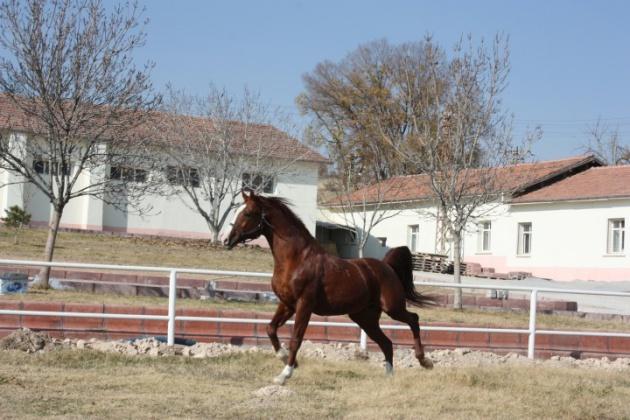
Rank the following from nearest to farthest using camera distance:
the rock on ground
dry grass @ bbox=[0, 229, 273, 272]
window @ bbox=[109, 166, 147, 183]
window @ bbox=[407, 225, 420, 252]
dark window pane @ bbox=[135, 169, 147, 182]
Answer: the rock on ground
window @ bbox=[109, 166, 147, 183]
dark window pane @ bbox=[135, 169, 147, 182]
dry grass @ bbox=[0, 229, 273, 272]
window @ bbox=[407, 225, 420, 252]

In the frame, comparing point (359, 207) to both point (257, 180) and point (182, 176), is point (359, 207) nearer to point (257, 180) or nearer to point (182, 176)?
point (257, 180)

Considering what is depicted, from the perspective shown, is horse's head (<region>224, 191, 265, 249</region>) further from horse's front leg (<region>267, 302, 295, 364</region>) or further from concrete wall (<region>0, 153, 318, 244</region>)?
concrete wall (<region>0, 153, 318, 244</region>)

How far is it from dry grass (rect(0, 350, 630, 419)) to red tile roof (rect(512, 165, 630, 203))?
26083 millimetres

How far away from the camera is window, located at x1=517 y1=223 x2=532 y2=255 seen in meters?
40.3

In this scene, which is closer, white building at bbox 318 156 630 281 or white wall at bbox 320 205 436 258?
white building at bbox 318 156 630 281

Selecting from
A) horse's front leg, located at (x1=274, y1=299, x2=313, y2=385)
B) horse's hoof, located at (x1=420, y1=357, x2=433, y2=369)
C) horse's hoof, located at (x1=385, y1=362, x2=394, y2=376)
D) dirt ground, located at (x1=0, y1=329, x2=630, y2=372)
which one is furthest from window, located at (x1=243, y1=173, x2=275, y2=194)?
horse's front leg, located at (x1=274, y1=299, x2=313, y2=385)

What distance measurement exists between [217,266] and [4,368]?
20095 mm

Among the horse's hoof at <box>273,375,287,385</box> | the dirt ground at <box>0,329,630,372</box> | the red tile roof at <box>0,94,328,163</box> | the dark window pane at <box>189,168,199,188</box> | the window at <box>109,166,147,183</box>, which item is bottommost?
the dirt ground at <box>0,329,630,372</box>

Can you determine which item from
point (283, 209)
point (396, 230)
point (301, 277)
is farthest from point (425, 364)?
point (396, 230)

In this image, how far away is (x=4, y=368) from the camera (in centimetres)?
973

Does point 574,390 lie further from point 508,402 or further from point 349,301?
point 349,301

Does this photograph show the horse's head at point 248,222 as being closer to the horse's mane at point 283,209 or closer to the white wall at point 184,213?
the horse's mane at point 283,209

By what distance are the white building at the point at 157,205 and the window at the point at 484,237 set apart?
340 inches

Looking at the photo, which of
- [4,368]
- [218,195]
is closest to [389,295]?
[4,368]
